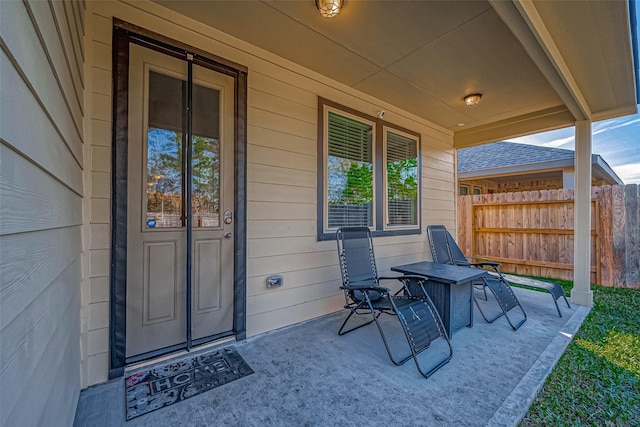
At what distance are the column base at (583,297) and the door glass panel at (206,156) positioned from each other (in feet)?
15.7

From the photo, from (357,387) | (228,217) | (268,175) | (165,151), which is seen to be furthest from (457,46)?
(357,387)

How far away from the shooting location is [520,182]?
10.6 m

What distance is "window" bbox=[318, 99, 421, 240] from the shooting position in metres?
3.37

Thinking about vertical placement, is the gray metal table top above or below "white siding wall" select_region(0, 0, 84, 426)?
below

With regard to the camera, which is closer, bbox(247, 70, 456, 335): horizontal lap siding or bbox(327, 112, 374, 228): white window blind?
bbox(247, 70, 456, 335): horizontal lap siding

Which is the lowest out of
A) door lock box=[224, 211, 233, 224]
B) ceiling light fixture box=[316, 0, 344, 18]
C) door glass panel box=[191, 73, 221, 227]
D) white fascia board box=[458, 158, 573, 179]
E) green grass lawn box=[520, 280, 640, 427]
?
green grass lawn box=[520, 280, 640, 427]

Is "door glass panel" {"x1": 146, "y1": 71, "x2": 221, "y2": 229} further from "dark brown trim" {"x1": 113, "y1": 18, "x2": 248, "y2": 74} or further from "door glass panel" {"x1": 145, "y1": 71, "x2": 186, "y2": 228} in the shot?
"dark brown trim" {"x1": 113, "y1": 18, "x2": 248, "y2": 74}

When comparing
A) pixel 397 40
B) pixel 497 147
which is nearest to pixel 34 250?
pixel 397 40

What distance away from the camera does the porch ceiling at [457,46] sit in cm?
220

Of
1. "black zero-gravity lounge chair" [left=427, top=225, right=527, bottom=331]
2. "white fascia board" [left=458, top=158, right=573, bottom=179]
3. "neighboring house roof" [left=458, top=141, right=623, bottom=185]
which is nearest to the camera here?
"black zero-gravity lounge chair" [left=427, top=225, right=527, bottom=331]

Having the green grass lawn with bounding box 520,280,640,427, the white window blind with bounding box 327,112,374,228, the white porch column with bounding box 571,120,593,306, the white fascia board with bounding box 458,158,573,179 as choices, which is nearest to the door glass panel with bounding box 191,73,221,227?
the white window blind with bounding box 327,112,374,228

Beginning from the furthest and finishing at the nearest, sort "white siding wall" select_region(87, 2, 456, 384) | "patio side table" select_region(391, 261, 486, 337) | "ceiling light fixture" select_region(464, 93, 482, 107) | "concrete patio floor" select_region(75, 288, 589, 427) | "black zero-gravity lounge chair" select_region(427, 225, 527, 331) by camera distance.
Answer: "ceiling light fixture" select_region(464, 93, 482, 107), "black zero-gravity lounge chair" select_region(427, 225, 527, 331), "patio side table" select_region(391, 261, 486, 337), "white siding wall" select_region(87, 2, 456, 384), "concrete patio floor" select_region(75, 288, 589, 427)

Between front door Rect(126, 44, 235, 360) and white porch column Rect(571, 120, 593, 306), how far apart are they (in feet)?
15.0

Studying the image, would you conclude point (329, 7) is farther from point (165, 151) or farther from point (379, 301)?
point (379, 301)
